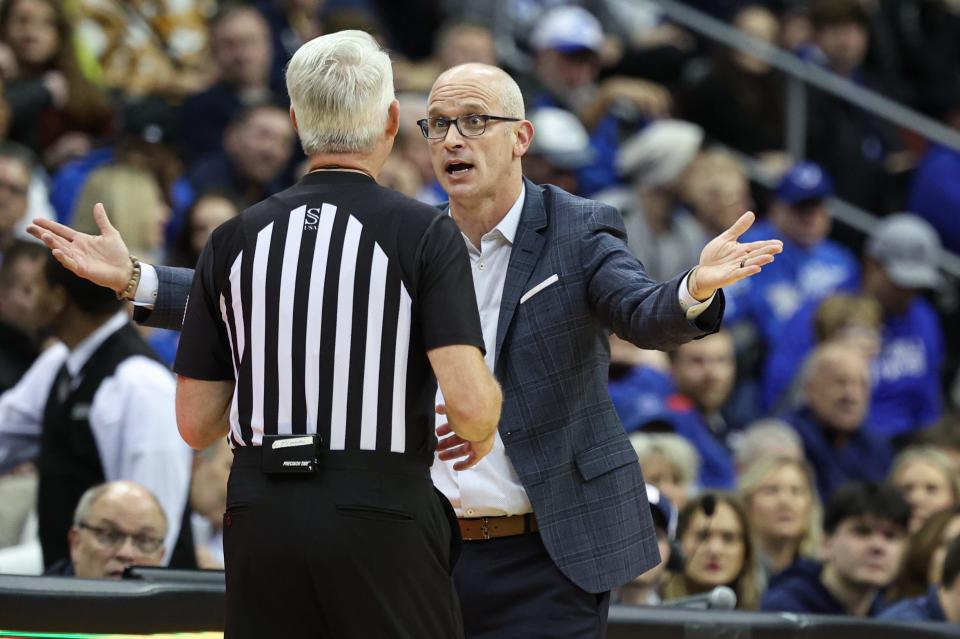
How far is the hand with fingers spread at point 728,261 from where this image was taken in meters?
3.56

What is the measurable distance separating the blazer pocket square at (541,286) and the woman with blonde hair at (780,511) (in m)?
3.46

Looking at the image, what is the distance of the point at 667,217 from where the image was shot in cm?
944

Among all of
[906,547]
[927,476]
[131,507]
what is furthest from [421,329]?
[927,476]

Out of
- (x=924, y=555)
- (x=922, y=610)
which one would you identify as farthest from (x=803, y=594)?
(x=922, y=610)

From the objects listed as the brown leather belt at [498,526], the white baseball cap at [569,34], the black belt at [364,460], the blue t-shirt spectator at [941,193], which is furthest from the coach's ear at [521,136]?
the blue t-shirt spectator at [941,193]

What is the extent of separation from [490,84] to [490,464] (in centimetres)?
93

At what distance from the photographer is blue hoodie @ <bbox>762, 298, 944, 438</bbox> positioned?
9.14 m

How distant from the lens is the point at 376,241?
10.8 ft

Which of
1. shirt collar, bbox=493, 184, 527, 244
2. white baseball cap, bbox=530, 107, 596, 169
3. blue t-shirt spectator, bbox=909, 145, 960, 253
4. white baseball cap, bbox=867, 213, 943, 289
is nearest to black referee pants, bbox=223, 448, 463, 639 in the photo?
shirt collar, bbox=493, 184, 527, 244

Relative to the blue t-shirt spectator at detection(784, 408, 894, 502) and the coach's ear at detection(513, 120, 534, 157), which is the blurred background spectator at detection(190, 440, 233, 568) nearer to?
the coach's ear at detection(513, 120, 534, 157)

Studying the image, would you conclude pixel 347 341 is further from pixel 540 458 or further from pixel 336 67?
pixel 540 458

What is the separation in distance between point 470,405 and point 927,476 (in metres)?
4.74

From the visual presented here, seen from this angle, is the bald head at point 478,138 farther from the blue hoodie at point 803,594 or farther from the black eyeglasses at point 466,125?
the blue hoodie at point 803,594

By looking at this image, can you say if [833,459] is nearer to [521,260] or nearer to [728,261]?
[521,260]
